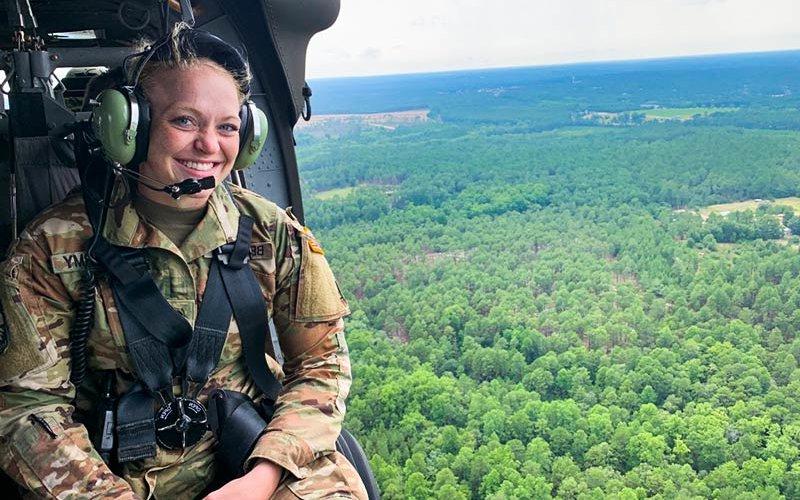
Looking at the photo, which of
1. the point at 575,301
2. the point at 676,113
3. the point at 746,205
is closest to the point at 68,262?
the point at 575,301

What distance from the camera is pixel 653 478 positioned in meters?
19.7

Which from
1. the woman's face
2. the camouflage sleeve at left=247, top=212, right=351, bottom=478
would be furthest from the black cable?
the camouflage sleeve at left=247, top=212, right=351, bottom=478

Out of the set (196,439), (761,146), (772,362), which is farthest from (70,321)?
(761,146)

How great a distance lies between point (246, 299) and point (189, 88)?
365mm

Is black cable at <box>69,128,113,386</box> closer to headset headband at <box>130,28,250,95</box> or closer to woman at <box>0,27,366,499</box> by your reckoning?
woman at <box>0,27,366,499</box>

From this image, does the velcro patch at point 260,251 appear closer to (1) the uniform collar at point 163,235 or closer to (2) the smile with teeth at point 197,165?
(1) the uniform collar at point 163,235

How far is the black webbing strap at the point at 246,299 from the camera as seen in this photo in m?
1.38

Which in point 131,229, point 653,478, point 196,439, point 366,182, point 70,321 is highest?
point 131,229

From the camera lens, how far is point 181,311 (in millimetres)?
1358

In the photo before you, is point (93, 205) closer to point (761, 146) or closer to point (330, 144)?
point (761, 146)

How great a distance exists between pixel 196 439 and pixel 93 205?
0.43 m

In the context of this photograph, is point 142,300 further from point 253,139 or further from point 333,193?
point 333,193

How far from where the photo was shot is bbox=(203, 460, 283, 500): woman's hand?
125 centimetres

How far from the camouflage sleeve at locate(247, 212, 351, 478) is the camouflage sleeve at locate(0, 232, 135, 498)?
0.31m
